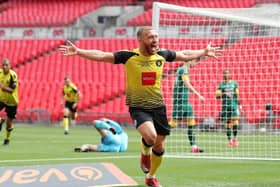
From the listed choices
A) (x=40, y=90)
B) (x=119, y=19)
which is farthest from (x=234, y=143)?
(x=119, y=19)

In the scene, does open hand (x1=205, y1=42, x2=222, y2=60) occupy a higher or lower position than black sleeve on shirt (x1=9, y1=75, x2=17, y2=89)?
higher

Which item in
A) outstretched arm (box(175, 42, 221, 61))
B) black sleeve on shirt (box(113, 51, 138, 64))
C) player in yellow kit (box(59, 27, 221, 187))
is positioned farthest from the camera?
outstretched arm (box(175, 42, 221, 61))

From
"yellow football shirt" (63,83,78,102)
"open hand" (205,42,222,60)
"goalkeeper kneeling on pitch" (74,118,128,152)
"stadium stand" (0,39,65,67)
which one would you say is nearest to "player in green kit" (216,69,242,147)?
"goalkeeper kneeling on pitch" (74,118,128,152)

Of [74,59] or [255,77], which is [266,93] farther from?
[74,59]

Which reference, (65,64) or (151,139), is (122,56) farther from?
(65,64)

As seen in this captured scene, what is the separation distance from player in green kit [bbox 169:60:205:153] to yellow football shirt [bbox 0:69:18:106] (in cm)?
384

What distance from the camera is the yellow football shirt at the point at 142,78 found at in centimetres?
705

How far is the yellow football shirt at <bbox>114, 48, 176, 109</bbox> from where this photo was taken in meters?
7.05

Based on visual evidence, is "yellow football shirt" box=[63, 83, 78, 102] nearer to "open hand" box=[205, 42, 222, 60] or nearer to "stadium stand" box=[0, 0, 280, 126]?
"stadium stand" box=[0, 0, 280, 126]

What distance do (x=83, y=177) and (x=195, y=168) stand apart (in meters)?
2.31

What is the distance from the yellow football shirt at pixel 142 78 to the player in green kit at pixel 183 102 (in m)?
4.86

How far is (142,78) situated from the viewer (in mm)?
7062

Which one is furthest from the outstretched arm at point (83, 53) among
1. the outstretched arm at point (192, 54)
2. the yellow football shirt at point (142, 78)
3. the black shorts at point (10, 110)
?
the black shorts at point (10, 110)

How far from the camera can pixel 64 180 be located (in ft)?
23.4
